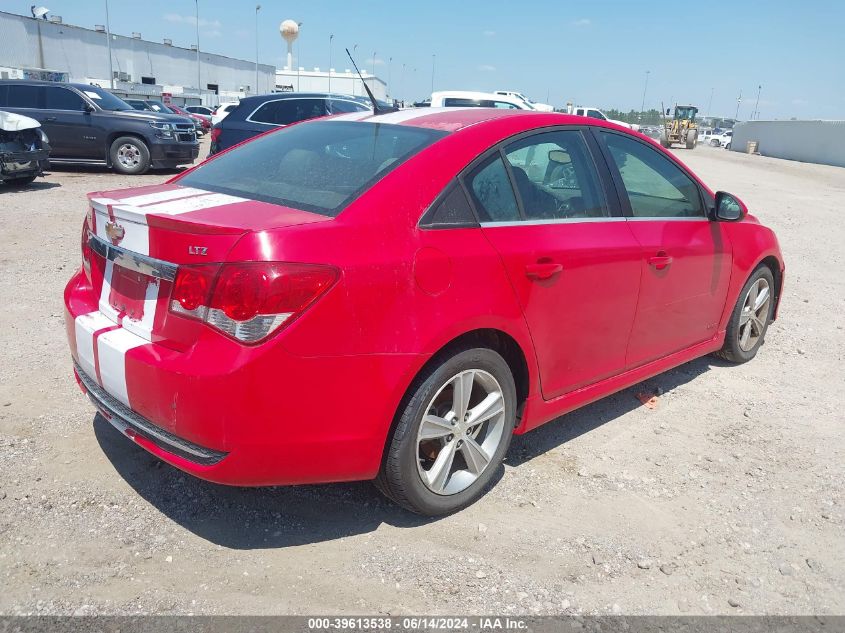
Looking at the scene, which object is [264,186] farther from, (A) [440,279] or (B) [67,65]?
(B) [67,65]

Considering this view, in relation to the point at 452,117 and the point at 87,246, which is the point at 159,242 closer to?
the point at 87,246

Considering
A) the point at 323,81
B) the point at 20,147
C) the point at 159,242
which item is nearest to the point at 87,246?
the point at 159,242

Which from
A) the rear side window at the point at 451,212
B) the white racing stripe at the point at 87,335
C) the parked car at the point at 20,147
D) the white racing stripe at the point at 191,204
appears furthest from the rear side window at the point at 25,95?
the rear side window at the point at 451,212

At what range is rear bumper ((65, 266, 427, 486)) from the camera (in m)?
2.30

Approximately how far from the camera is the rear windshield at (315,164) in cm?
275

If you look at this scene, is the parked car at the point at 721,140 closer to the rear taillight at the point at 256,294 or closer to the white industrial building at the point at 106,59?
the white industrial building at the point at 106,59

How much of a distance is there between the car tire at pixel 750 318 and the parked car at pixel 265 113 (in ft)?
25.5

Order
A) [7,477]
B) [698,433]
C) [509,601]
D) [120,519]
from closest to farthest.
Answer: [509,601], [120,519], [7,477], [698,433]

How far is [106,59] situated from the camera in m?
66.9

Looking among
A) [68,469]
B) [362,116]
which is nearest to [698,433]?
[362,116]

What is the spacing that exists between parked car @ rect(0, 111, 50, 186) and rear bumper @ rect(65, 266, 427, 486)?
32.3 feet

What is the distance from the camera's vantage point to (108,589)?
2.42 meters

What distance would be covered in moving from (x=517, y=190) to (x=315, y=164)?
2.93 feet

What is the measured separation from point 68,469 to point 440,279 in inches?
75.7
